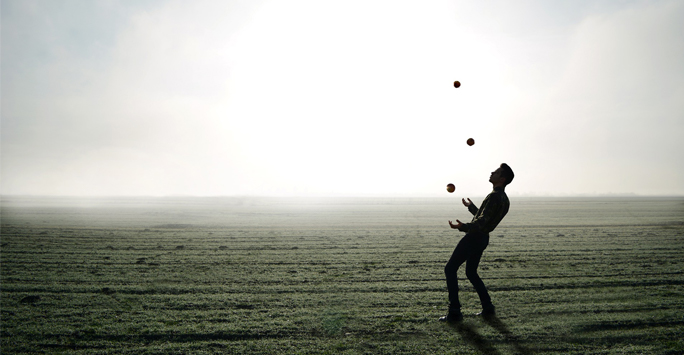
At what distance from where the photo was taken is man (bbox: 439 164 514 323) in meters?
4.87

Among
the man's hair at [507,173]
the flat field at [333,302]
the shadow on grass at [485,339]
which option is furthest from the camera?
the man's hair at [507,173]

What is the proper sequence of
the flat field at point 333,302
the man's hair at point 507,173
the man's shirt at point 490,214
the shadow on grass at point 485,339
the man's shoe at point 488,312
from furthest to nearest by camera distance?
the man's shoe at point 488,312, the man's hair at point 507,173, the man's shirt at point 490,214, the flat field at point 333,302, the shadow on grass at point 485,339

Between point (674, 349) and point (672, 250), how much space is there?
9.47m

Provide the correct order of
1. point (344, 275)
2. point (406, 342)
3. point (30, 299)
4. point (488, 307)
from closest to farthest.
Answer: point (406, 342) < point (488, 307) < point (30, 299) < point (344, 275)

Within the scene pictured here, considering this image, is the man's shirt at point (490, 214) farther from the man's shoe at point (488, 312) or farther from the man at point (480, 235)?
the man's shoe at point (488, 312)

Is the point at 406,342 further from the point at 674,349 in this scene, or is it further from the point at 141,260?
the point at 141,260

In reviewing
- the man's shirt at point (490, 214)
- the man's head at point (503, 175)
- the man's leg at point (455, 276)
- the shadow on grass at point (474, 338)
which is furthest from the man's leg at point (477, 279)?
the man's head at point (503, 175)

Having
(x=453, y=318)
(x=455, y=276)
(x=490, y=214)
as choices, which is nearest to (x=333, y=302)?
(x=453, y=318)

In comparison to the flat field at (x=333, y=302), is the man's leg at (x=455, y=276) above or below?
above

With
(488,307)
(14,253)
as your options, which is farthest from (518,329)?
(14,253)

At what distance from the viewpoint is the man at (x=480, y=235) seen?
192 inches

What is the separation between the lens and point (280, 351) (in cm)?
418

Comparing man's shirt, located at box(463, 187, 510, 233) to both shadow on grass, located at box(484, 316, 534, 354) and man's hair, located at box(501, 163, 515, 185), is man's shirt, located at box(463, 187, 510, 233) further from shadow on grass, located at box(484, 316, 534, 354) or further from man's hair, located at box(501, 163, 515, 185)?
shadow on grass, located at box(484, 316, 534, 354)

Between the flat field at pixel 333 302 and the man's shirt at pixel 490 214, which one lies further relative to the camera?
the man's shirt at pixel 490 214
